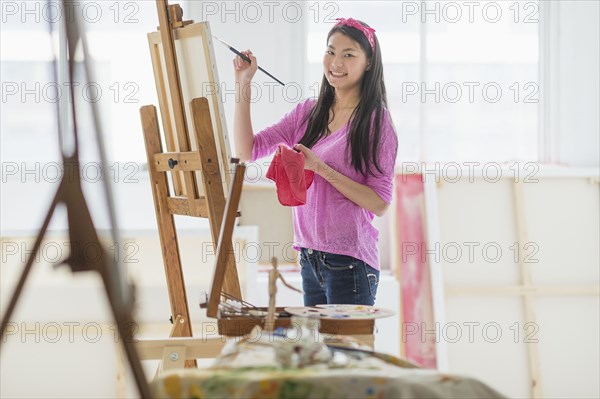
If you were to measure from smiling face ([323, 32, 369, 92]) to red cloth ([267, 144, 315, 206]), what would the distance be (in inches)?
12.4

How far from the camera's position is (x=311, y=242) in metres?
2.12

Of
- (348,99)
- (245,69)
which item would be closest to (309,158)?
(348,99)

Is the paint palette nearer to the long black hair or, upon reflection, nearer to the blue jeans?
the blue jeans

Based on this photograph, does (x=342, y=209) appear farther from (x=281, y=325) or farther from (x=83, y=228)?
(x=83, y=228)

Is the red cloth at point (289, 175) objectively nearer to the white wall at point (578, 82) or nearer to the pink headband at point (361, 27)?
the pink headband at point (361, 27)

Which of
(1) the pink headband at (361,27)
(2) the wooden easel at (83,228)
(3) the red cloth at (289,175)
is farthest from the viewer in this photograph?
(1) the pink headband at (361,27)

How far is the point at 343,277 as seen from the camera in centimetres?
207

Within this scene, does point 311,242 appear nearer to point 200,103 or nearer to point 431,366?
point 200,103

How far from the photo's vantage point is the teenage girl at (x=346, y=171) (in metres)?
2.07

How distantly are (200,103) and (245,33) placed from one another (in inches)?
72.4

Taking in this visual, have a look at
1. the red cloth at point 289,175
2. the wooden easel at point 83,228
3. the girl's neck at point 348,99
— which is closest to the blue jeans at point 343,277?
the red cloth at point 289,175

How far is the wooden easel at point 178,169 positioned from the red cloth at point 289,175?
0.18 meters

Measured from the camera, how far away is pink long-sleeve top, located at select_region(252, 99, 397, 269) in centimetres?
208

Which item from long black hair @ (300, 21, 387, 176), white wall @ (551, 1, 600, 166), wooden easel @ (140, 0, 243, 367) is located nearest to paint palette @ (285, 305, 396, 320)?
wooden easel @ (140, 0, 243, 367)
